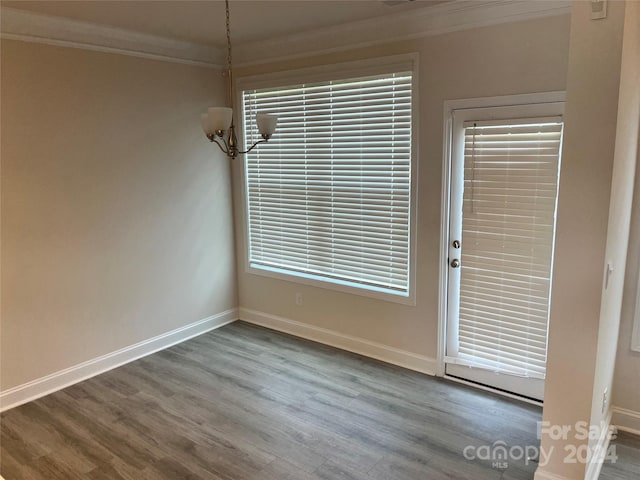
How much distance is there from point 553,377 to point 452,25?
7.74 ft

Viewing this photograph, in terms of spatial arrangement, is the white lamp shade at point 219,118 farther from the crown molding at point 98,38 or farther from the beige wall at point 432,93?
the crown molding at point 98,38

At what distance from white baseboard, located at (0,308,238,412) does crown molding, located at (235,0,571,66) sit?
102 inches

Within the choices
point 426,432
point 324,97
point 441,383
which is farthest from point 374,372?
point 324,97

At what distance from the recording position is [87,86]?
11.7ft

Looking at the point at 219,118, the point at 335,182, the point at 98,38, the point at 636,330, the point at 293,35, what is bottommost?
the point at 636,330

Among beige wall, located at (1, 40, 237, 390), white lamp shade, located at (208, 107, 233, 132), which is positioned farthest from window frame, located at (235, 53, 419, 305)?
white lamp shade, located at (208, 107, 233, 132)

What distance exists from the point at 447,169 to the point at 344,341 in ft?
5.94

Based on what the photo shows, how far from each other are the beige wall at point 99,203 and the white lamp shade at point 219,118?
170 centimetres

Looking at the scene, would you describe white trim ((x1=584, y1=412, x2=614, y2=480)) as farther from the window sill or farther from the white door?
the window sill

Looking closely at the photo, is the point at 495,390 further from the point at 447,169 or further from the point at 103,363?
the point at 103,363

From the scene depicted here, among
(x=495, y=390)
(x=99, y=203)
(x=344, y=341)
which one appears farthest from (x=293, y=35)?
(x=495, y=390)

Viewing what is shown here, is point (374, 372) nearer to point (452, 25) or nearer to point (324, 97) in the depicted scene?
point (324, 97)

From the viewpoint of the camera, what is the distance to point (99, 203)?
3.71m

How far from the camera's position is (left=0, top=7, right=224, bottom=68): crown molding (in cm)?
315
